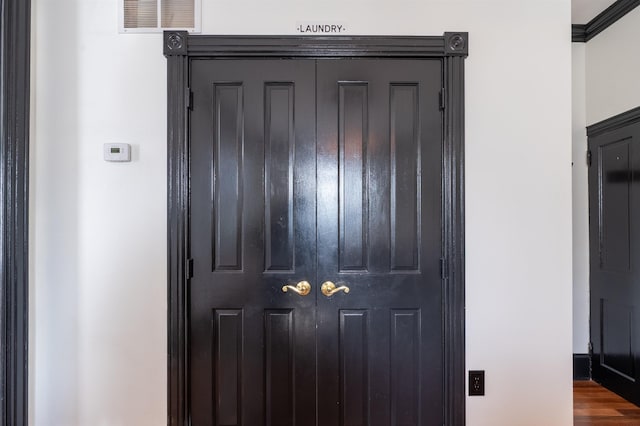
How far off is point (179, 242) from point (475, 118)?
1.65m

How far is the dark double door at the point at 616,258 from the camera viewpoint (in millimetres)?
2574

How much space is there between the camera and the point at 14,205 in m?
1.75

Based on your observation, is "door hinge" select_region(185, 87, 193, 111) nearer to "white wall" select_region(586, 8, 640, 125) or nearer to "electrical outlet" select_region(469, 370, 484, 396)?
"electrical outlet" select_region(469, 370, 484, 396)

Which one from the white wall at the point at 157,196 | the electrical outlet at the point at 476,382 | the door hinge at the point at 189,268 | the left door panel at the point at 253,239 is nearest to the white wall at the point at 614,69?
the white wall at the point at 157,196

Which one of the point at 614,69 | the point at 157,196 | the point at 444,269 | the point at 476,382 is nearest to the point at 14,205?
the point at 157,196

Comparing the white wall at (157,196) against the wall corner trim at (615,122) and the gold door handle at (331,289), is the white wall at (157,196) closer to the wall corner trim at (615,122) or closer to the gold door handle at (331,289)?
the gold door handle at (331,289)

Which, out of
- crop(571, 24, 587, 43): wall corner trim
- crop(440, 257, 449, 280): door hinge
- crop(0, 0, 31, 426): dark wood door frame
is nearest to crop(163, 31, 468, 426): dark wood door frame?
crop(440, 257, 449, 280): door hinge

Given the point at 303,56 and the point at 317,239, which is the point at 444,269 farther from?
the point at 303,56

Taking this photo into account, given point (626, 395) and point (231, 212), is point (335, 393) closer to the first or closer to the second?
point (231, 212)

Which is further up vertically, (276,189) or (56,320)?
(276,189)

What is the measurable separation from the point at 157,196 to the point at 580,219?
319cm

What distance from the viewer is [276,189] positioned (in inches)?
74.0

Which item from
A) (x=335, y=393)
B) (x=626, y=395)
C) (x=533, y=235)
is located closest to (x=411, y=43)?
(x=533, y=235)

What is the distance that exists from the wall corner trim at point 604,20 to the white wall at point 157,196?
1.19 metres
